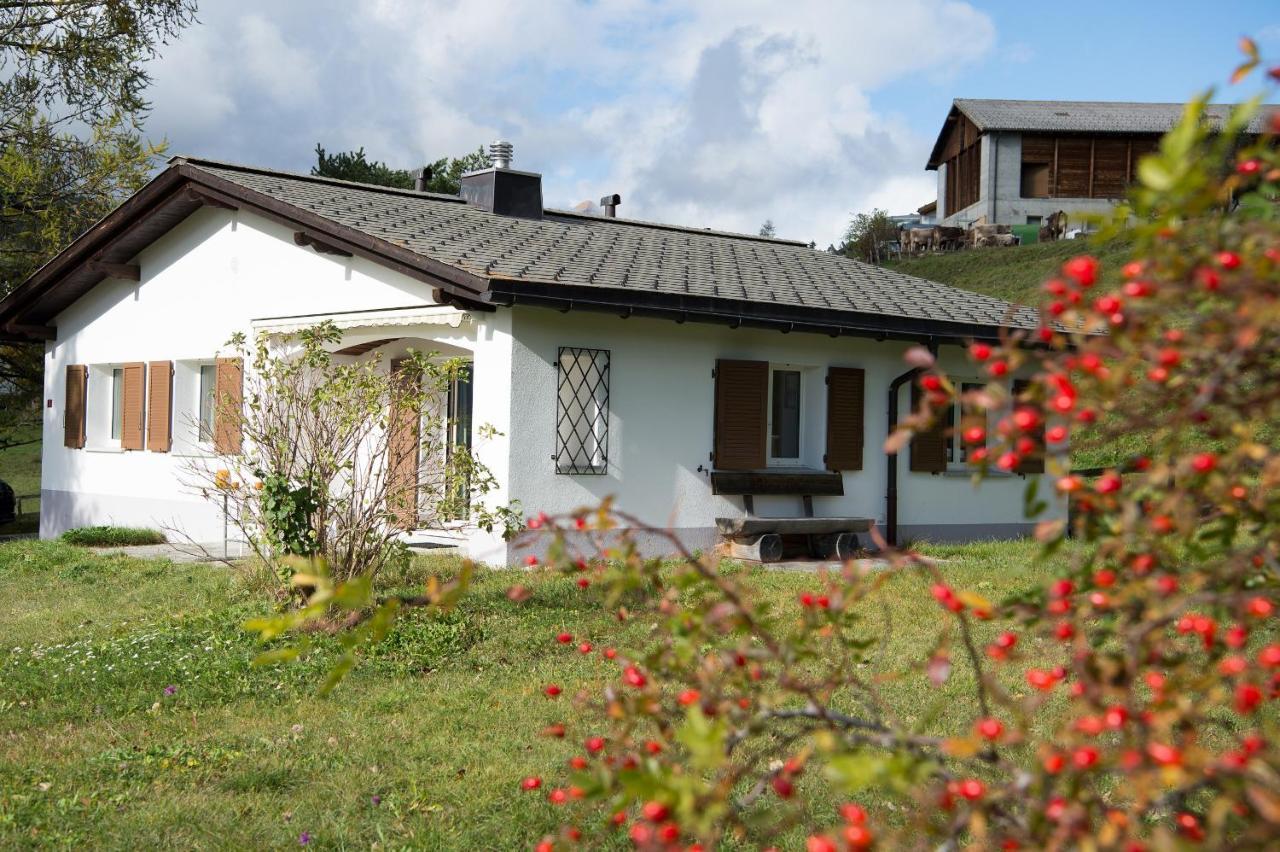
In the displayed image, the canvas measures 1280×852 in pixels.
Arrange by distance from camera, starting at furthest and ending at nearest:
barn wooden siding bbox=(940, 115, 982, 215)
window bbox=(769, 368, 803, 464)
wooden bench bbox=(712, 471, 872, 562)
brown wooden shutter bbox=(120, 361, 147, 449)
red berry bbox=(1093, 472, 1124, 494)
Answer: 1. barn wooden siding bbox=(940, 115, 982, 215)
2. brown wooden shutter bbox=(120, 361, 147, 449)
3. window bbox=(769, 368, 803, 464)
4. wooden bench bbox=(712, 471, 872, 562)
5. red berry bbox=(1093, 472, 1124, 494)

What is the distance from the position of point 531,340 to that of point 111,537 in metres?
6.02

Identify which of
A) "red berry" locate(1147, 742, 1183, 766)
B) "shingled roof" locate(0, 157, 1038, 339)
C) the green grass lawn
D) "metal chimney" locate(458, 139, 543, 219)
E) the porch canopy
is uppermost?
"metal chimney" locate(458, 139, 543, 219)

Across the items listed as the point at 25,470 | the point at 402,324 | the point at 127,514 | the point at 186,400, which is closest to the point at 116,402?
the point at 127,514

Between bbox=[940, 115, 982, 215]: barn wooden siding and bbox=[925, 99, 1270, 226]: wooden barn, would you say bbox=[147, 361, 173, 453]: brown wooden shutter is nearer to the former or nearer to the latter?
bbox=[925, 99, 1270, 226]: wooden barn

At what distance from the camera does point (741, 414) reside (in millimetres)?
12242

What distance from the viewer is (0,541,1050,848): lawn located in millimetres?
4539

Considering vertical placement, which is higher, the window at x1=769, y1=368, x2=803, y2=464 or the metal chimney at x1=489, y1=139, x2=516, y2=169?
the metal chimney at x1=489, y1=139, x2=516, y2=169

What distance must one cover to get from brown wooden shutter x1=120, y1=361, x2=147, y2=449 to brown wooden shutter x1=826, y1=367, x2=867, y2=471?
328 inches

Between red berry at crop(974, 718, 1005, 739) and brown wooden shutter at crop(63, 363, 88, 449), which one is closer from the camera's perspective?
red berry at crop(974, 718, 1005, 739)

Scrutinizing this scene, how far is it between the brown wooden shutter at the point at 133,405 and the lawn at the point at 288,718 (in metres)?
5.86

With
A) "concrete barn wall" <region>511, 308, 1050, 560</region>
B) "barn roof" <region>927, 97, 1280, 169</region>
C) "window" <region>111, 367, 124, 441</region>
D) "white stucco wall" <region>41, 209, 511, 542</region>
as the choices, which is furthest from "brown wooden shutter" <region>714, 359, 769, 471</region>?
"barn roof" <region>927, 97, 1280, 169</region>

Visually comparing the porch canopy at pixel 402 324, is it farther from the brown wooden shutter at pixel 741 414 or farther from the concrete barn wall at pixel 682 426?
the brown wooden shutter at pixel 741 414

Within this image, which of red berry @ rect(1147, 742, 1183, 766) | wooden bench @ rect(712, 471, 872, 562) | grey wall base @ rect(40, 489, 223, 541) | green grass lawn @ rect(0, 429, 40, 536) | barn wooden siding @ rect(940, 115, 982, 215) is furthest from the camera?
barn wooden siding @ rect(940, 115, 982, 215)

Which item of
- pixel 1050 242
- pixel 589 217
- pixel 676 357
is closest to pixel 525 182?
pixel 589 217
